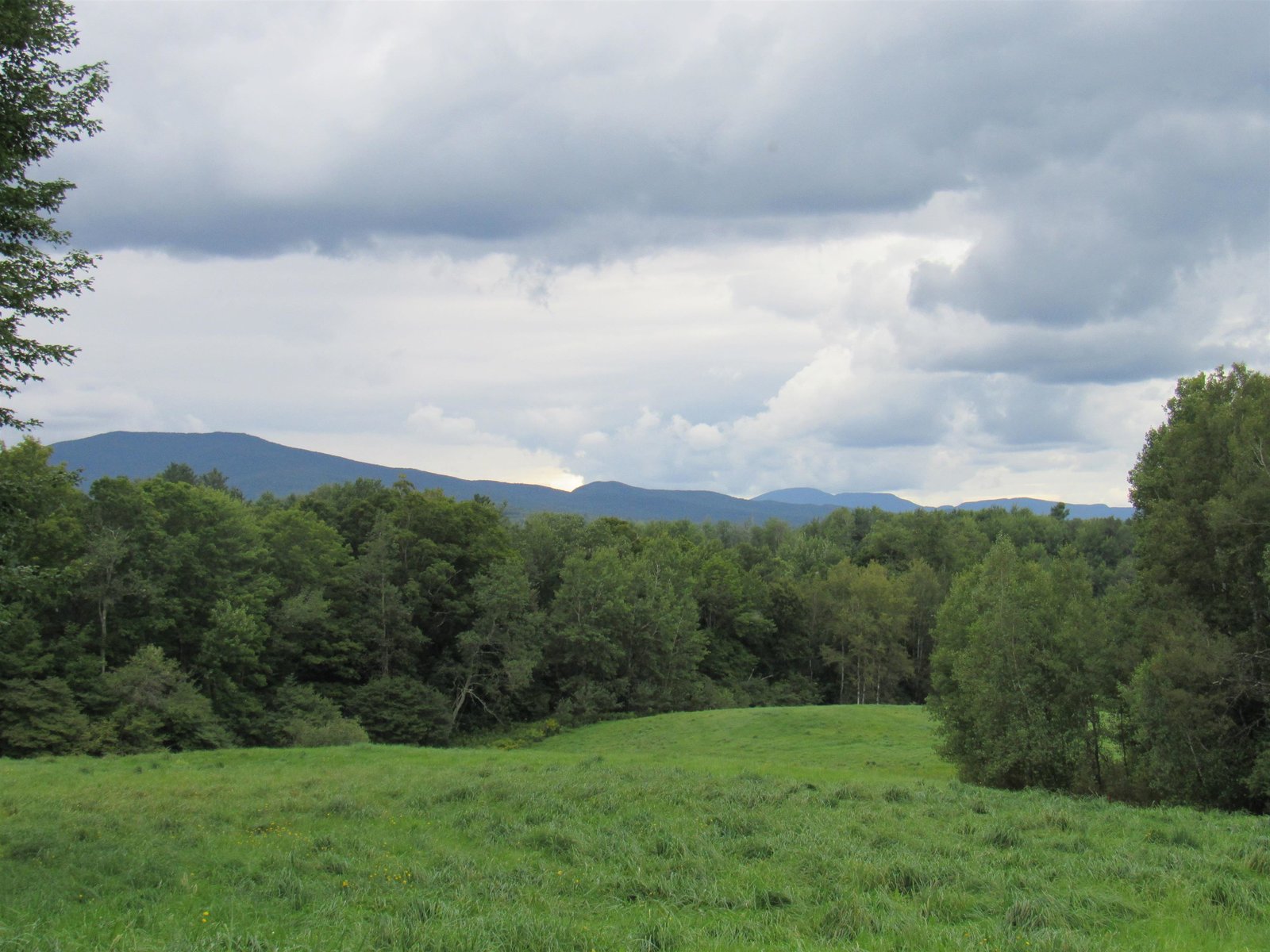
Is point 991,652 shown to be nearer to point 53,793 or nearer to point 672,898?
point 672,898

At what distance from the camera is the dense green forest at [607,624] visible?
74.7 feet

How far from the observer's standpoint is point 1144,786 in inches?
978

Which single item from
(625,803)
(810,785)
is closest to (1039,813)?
(810,785)

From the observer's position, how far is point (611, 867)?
459 inches

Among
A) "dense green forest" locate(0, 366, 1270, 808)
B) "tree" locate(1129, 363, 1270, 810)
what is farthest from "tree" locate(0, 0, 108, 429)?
"tree" locate(1129, 363, 1270, 810)

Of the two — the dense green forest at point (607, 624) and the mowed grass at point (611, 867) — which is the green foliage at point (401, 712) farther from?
the mowed grass at point (611, 867)

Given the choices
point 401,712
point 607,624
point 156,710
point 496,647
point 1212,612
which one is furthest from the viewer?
point 607,624

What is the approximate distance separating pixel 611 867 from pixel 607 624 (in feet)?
178

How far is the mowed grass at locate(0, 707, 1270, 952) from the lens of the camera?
844 centimetres

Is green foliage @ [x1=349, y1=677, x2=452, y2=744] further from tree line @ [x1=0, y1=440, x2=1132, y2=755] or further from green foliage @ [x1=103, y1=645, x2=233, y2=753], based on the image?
green foliage @ [x1=103, y1=645, x2=233, y2=753]

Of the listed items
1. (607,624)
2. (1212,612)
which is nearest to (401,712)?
(607,624)

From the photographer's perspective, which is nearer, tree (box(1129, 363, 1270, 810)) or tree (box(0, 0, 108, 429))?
tree (box(0, 0, 108, 429))

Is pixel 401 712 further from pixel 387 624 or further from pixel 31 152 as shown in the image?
pixel 31 152

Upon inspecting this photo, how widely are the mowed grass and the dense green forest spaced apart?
184 inches
